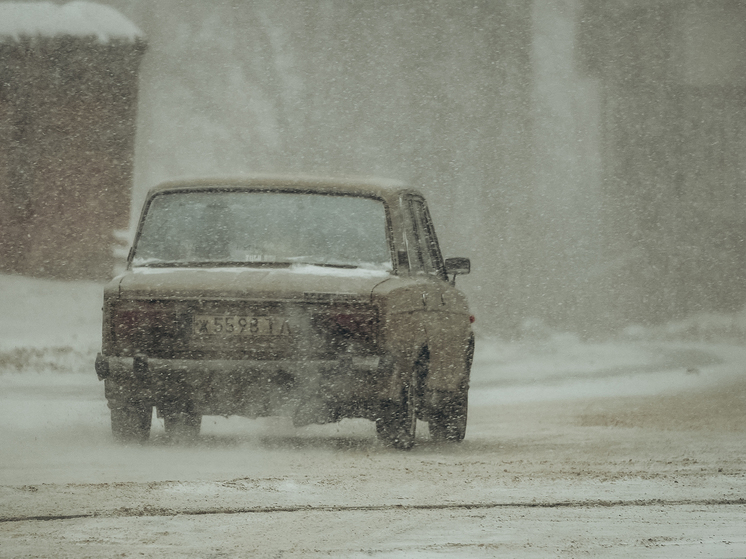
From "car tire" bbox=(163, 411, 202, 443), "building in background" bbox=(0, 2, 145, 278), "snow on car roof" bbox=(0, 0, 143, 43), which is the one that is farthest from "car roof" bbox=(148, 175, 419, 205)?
"snow on car roof" bbox=(0, 0, 143, 43)

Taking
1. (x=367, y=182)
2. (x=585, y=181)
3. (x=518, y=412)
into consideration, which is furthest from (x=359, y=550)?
(x=585, y=181)

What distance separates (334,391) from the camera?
736 cm

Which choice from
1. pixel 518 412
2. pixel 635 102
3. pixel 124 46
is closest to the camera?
pixel 518 412

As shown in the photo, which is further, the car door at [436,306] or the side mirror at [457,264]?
the side mirror at [457,264]

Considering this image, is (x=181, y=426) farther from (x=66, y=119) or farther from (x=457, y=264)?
(x=66, y=119)

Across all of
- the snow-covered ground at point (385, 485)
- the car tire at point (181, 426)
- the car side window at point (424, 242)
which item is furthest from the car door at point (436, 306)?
Result: the car tire at point (181, 426)

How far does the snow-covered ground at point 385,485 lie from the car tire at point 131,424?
18cm

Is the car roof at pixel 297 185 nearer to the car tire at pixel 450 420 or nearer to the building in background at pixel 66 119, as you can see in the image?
the car tire at pixel 450 420

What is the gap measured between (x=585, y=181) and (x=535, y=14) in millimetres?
2717

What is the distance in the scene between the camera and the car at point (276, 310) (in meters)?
7.40

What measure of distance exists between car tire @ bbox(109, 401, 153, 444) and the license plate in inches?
31.8

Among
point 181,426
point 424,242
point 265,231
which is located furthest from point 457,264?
point 181,426

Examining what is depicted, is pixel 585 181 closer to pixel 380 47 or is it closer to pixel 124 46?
pixel 380 47

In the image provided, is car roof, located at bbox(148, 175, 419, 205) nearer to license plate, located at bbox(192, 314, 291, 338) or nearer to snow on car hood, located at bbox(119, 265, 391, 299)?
snow on car hood, located at bbox(119, 265, 391, 299)
